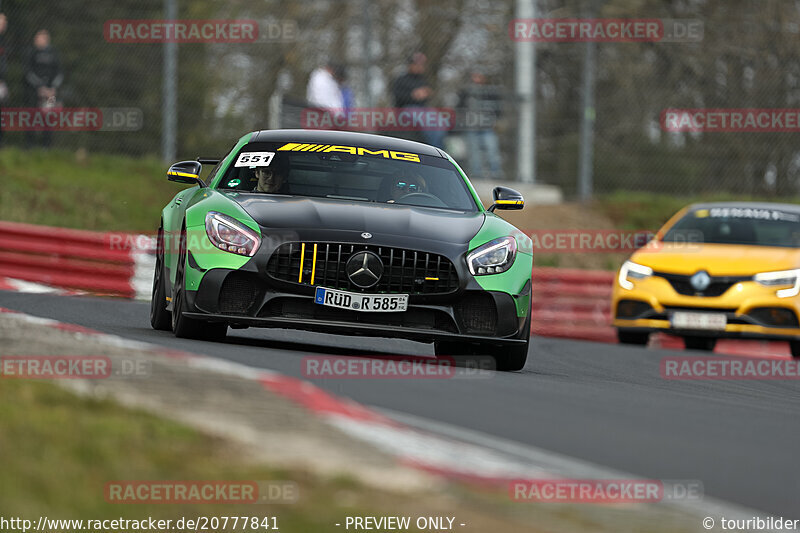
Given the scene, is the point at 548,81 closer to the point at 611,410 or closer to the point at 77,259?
the point at 77,259

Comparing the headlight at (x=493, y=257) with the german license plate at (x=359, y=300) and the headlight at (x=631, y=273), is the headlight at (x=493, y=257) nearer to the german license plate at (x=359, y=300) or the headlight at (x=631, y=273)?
the german license plate at (x=359, y=300)

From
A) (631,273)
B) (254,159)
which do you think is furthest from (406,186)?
(631,273)

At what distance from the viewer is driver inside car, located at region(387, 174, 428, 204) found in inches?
363

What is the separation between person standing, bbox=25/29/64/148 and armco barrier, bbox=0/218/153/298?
3.82 metres

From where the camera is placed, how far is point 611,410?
21.9 ft

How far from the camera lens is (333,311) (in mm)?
7973

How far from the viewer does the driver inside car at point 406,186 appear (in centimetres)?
922

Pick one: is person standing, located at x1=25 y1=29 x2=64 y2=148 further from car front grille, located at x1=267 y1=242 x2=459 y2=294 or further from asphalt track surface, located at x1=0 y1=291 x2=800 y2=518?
car front grille, located at x1=267 y1=242 x2=459 y2=294

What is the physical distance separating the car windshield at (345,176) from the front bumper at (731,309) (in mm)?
4079

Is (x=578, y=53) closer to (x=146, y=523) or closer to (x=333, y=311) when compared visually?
(x=333, y=311)

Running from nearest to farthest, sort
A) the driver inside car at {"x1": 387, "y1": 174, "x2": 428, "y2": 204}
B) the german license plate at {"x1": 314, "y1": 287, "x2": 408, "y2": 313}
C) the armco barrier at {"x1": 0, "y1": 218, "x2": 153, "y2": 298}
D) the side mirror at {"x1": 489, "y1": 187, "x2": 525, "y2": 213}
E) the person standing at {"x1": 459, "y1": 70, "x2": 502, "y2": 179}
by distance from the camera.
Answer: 1. the german license plate at {"x1": 314, "y1": 287, "x2": 408, "y2": 313}
2. the driver inside car at {"x1": 387, "y1": 174, "x2": 428, "y2": 204}
3. the side mirror at {"x1": 489, "y1": 187, "x2": 525, "y2": 213}
4. the armco barrier at {"x1": 0, "y1": 218, "x2": 153, "y2": 298}
5. the person standing at {"x1": 459, "y1": 70, "x2": 502, "y2": 179}

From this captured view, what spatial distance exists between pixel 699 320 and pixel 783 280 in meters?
0.82

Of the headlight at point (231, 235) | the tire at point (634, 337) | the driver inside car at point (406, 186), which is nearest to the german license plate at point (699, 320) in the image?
the tire at point (634, 337)

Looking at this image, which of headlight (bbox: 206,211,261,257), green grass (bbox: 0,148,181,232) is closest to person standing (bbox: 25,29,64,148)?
green grass (bbox: 0,148,181,232)
